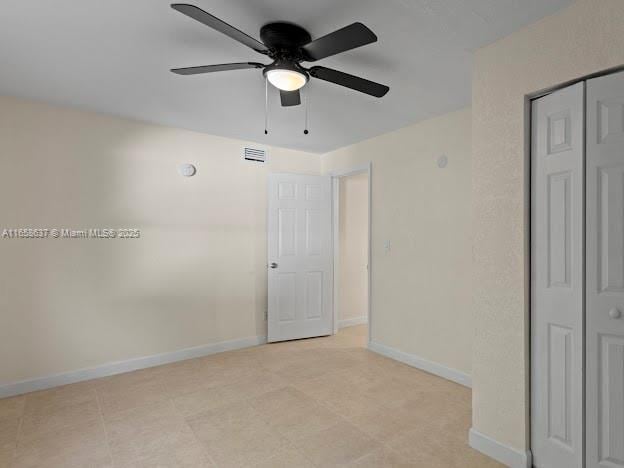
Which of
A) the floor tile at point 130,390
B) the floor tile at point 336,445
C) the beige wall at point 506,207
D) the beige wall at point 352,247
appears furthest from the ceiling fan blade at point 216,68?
the beige wall at point 352,247

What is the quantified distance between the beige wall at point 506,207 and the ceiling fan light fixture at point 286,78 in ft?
3.80

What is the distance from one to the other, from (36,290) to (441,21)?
12.5 feet

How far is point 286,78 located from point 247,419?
2.39m

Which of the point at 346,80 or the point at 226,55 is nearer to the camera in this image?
the point at 346,80

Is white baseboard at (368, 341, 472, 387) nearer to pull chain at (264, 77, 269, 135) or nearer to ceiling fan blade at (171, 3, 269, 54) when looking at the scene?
pull chain at (264, 77, 269, 135)

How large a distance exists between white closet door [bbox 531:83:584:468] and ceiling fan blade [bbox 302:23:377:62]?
1.12 metres

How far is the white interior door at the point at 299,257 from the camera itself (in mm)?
4375

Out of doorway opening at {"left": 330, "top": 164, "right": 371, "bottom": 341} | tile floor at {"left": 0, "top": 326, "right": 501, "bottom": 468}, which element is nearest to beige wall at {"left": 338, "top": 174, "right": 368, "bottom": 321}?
doorway opening at {"left": 330, "top": 164, "right": 371, "bottom": 341}

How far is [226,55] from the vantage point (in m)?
2.24

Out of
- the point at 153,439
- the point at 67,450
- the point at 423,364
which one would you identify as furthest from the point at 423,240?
A: the point at 67,450

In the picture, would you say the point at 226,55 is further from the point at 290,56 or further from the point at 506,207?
the point at 506,207

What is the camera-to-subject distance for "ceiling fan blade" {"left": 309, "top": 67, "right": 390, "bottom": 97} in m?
1.96

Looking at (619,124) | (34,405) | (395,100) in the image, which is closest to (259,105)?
(395,100)

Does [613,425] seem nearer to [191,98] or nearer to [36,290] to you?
[191,98]
